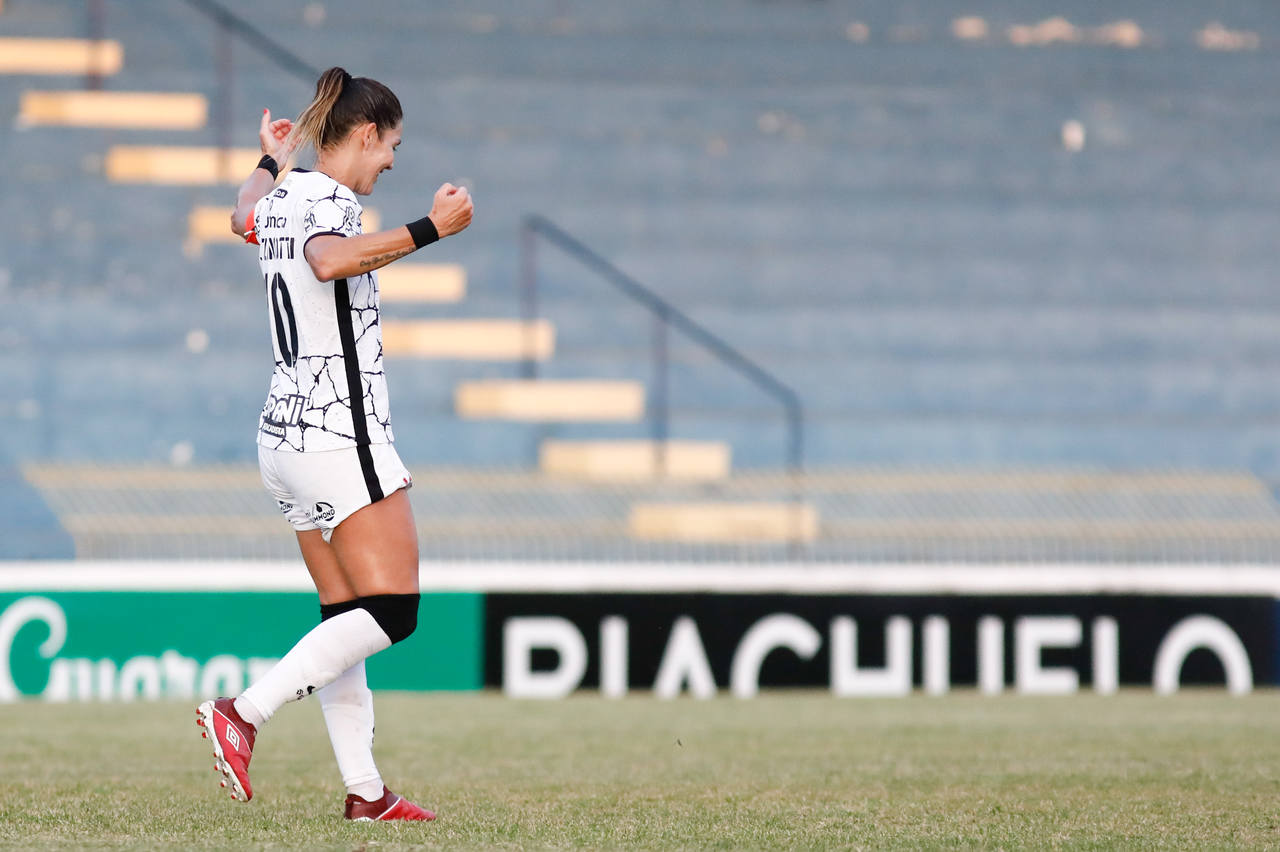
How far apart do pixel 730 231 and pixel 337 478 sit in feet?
35.1

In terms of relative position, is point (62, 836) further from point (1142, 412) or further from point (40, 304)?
point (1142, 412)

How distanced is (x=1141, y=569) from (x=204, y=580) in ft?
14.2

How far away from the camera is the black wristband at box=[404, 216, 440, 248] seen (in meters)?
3.52

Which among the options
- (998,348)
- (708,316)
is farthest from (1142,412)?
(708,316)

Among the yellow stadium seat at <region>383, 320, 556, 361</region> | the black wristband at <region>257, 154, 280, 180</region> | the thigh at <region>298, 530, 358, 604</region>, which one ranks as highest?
the black wristband at <region>257, 154, 280, 180</region>

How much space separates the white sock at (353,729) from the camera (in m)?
3.83

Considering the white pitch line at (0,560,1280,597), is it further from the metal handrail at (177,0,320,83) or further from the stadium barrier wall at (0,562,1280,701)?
the metal handrail at (177,0,320,83)

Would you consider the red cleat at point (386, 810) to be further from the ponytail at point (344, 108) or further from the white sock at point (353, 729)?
the ponytail at point (344, 108)

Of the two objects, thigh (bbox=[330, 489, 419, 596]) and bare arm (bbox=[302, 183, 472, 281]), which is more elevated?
bare arm (bbox=[302, 183, 472, 281])

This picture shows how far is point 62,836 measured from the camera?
11.5 feet

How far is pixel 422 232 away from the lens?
11.6 feet

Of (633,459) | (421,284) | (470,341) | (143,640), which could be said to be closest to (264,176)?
(143,640)

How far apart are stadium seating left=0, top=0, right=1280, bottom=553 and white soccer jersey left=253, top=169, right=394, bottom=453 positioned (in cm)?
789

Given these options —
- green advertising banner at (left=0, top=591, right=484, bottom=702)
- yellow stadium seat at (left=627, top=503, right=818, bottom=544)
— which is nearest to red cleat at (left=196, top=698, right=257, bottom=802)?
green advertising banner at (left=0, top=591, right=484, bottom=702)
